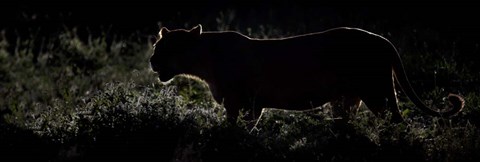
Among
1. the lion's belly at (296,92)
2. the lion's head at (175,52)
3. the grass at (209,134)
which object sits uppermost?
the lion's head at (175,52)

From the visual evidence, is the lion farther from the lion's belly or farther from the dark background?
the dark background

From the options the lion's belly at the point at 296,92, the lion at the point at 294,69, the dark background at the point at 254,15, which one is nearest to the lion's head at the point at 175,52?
the lion at the point at 294,69

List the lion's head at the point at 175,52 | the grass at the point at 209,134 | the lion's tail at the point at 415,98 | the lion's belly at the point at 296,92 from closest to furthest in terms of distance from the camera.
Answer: the grass at the point at 209,134 → the lion's tail at the point at 415,98 → the lion's belly at the point at 296,92 → the lion's head at the point at 175,52

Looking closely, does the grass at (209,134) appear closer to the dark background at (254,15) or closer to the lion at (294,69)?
the lion at (294,69)

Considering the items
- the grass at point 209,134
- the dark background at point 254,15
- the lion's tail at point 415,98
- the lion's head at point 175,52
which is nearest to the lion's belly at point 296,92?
the grass at point 209,134

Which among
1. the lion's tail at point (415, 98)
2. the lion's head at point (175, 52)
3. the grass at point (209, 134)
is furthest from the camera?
the lion's head at point (175, 52)

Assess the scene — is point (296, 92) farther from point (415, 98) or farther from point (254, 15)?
point (254, 15)

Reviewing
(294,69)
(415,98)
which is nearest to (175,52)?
(294,69)

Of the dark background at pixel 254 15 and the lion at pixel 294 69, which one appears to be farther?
the dark background at pixel 254 15

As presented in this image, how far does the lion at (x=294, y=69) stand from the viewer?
747cm

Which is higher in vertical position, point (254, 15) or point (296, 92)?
point (254, 15)

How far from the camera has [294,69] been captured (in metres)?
7.66

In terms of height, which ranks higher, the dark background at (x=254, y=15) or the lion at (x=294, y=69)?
the dark background at (x=254, y=15)

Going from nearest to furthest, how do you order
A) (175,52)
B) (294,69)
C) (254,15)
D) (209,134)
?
(209,134), (294,69), (175,52), (254,15)
